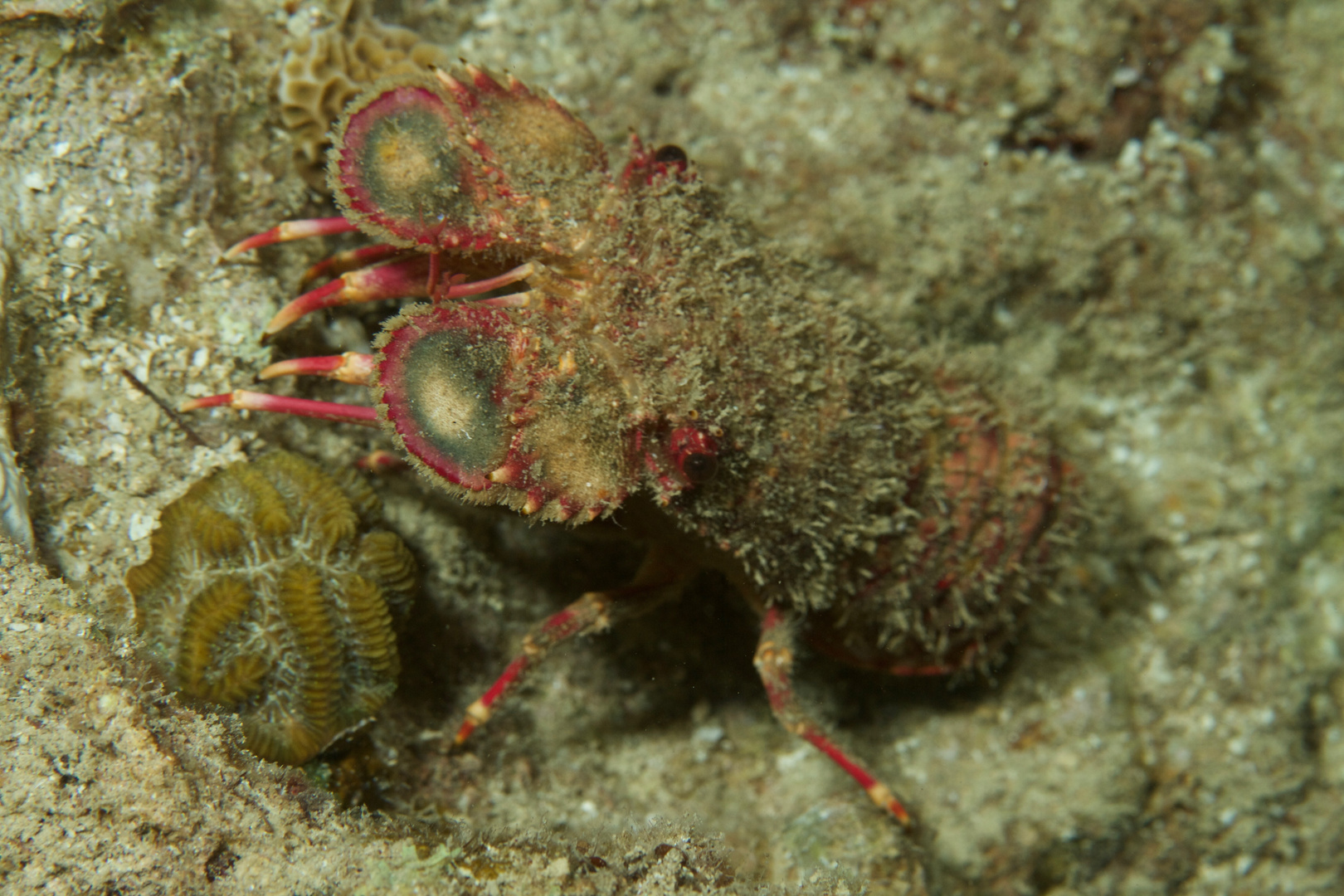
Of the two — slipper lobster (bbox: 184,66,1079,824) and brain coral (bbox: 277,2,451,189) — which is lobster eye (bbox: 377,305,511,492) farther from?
brain coral (bbox: 277,2,451,189)

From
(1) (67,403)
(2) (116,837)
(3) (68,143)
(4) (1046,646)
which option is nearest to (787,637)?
(4) (1046,646)

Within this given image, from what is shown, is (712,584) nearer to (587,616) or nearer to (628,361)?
(587,616)

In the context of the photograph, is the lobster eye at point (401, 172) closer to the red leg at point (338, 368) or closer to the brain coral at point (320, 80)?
the red leg at point (338, 368)

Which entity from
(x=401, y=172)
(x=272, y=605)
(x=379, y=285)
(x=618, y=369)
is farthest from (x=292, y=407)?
(x=618, y=369)

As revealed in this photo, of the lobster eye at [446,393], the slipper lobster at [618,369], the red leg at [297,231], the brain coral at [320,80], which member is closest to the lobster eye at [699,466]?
the slipper lobster at [618,369]

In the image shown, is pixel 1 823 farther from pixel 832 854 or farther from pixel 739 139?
pixel 739 139

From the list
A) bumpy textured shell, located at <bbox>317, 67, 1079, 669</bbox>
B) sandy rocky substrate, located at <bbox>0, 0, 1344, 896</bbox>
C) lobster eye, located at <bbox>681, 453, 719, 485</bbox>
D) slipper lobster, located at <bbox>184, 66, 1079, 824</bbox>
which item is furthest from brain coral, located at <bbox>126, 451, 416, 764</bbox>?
lobster eye, located at <bbox>681, 453, 719, 485</bbox>

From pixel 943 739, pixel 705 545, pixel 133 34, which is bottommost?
pixel 943 739
